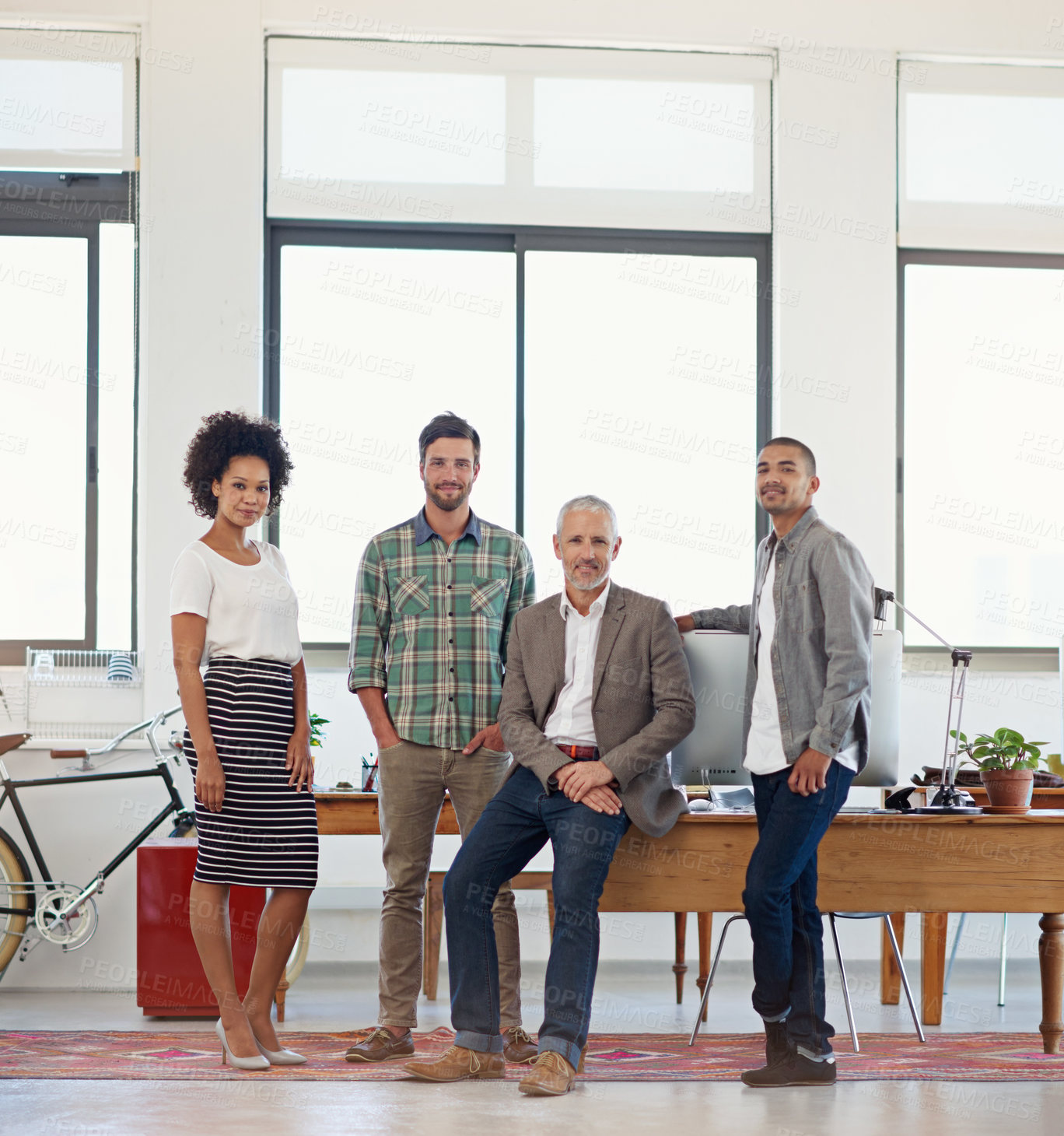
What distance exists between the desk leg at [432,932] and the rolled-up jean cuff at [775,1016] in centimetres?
143

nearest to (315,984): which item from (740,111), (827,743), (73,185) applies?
(827,743)

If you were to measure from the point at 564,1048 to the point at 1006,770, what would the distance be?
54.7 inches

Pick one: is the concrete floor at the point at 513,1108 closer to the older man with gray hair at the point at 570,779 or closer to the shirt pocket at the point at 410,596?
the older man with gray hair at the point at 570,779

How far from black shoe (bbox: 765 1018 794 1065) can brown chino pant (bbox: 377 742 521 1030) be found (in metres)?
0.63

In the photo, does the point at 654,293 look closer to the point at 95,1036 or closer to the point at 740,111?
the point at 740,111

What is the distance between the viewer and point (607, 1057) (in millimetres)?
3371

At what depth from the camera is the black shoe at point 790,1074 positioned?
3.02m

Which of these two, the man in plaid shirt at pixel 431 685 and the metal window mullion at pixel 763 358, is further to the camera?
the metal window mullion at pixel 763 358

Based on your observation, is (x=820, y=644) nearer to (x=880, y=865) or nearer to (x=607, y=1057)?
(x=880, y=865)

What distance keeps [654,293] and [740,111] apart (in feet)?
2.58

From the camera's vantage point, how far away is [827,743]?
9.61 ft

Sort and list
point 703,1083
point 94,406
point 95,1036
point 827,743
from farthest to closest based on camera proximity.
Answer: point 94,406, point 95,1036, point 703,1083, point 827,743

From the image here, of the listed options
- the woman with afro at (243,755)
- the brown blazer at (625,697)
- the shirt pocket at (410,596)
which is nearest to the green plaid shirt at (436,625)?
the shirt pocket at (410,596)

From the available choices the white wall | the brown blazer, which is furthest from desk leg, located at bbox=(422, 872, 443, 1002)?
the brown blazer
